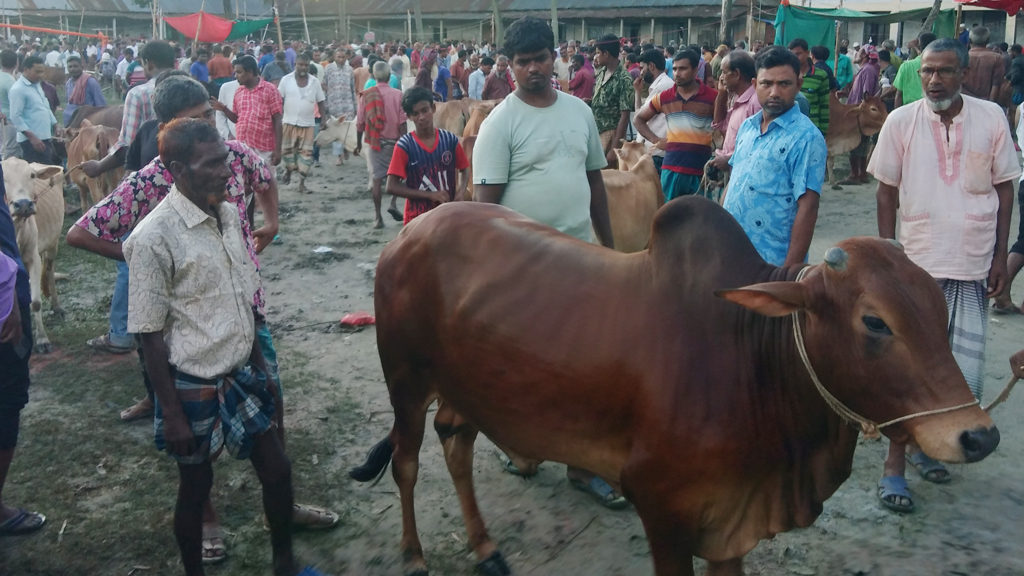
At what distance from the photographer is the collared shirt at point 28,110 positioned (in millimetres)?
9625

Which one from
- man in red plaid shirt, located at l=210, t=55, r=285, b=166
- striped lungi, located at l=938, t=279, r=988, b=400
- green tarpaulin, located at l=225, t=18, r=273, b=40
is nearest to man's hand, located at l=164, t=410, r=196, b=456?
striped lungi, located at l=938, t=279, r=988, b=400

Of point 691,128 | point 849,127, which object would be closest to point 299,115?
point 691,128

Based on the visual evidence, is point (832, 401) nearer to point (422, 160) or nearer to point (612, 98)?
point (422, 160)

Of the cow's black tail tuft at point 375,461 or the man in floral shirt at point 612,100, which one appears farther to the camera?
the man in floral shirt at point 612,100

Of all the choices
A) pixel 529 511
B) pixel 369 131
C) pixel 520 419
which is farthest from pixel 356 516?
pixel 369 131

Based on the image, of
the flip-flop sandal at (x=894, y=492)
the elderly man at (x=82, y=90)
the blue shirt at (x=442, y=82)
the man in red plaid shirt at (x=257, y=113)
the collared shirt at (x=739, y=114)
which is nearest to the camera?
the flip-flop sandal at (x=894, y=492)

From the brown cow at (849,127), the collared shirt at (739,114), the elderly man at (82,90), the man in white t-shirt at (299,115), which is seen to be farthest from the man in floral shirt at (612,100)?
the elderly man at (82,90)

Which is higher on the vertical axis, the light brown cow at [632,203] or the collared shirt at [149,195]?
the collared shirt at [149,195]

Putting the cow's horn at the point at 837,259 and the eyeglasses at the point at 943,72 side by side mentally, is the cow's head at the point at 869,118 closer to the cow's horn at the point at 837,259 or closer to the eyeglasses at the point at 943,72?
the eyeglasses at the point at 943,72

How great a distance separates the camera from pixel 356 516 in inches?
155

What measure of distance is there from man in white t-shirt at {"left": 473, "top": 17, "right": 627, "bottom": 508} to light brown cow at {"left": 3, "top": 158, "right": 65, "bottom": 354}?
3.76m

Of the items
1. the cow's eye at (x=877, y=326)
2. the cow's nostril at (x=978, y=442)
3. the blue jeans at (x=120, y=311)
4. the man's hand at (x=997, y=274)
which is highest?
the cow's eye at (x=877, y=326)

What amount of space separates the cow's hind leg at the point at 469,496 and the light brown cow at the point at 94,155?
7.61 m

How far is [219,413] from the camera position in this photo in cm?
297
